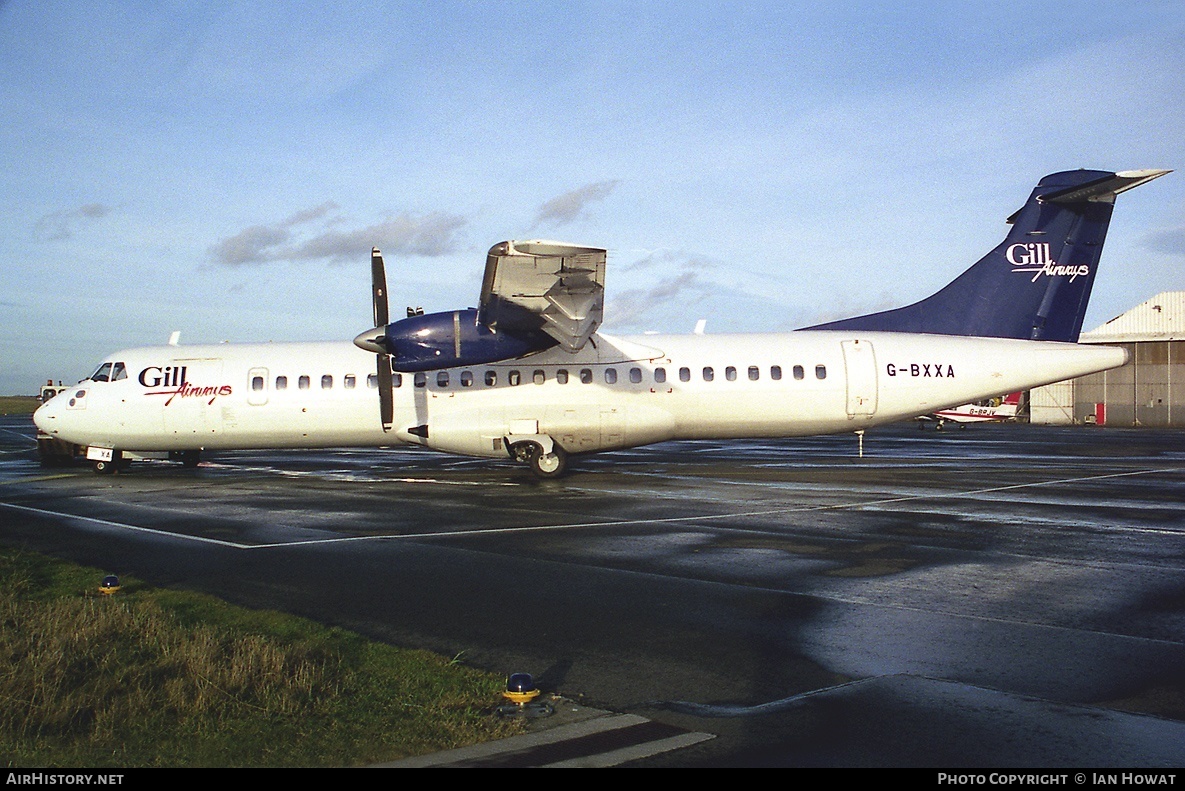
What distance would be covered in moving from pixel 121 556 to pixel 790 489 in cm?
1216

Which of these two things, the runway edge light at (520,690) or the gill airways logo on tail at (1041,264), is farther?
the gill airways logo on tail at (1041,264)

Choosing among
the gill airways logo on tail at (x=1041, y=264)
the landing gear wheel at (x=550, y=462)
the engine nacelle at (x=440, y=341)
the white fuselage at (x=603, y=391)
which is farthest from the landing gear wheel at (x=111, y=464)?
the gill airways logo on tail at (x=1041, y=264)

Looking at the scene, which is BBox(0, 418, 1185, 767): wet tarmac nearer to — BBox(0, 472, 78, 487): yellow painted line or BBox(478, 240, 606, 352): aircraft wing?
BBox(0, 472, 78, 487): yellow painted line

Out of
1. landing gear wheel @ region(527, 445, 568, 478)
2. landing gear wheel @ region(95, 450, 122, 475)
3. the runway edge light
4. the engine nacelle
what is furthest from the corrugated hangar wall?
the runway edge light

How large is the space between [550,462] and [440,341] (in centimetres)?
385

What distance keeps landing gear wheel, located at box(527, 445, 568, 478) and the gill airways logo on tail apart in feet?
40.1

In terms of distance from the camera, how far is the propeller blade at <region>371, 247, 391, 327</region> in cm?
1995

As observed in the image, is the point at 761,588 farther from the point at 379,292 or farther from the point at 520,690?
the point at 379,292

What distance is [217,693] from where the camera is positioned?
559cm

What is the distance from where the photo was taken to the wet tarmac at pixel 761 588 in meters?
5.21

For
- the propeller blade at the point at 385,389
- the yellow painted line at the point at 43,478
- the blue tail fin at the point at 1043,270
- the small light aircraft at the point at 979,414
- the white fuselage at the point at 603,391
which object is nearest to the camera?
the propeller blade at the point at 385,389

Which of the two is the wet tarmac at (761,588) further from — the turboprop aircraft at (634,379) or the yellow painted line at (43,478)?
the turboprop aircraft at (634,379)

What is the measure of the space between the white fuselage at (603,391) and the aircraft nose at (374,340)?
1.52m

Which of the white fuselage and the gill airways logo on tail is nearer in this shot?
the white fuselage
